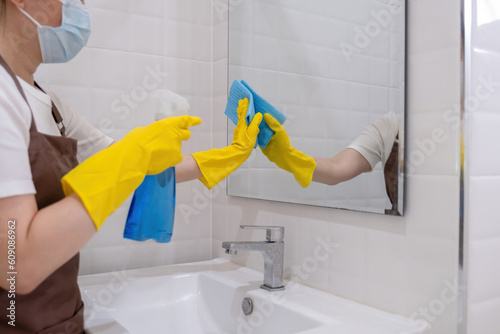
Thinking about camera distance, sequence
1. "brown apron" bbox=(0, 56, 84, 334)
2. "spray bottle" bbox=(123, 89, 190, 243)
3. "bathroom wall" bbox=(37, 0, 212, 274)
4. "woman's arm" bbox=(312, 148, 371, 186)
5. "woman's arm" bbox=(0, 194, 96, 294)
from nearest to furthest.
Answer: "woman's arm" bbox=(0, 194, 96, 294) → "brown apron" bbox=(0, 56, 84, 334) → "spray bottle" bbox=(123, 89, 190, 243) → "woman's arm" bbox=(312, 148, 371, 186) → "bathroom wall" bbox=(37, 0, 212, 274)

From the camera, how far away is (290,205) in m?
1.24

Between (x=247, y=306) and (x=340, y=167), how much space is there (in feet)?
1.37

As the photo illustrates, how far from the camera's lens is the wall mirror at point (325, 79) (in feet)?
3.16

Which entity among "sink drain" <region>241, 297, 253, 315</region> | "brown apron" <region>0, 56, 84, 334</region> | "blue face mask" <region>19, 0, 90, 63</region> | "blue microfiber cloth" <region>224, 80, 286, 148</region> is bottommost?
"sink drain" <region>241, 297, 253, 315</region>

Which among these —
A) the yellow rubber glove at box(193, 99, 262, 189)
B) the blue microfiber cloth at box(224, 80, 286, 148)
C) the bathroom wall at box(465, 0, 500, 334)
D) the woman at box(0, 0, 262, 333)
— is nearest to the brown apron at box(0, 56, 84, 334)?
the woman at box(0, 0, 262, 333)

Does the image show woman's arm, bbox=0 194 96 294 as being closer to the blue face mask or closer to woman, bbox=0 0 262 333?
woman, bbox=0 0 262 333

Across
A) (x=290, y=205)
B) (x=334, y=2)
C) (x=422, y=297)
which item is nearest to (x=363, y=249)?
(x=422, y=297)

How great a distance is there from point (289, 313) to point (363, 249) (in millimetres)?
223

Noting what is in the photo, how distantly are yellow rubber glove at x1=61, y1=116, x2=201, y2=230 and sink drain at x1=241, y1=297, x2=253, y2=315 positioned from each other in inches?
19.6

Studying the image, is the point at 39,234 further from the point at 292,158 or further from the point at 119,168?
the point at 292,158

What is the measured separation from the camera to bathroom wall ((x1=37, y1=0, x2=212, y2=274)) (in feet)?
4.38

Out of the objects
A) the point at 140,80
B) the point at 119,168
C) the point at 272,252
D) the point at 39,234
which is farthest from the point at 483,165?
the point at 140,80

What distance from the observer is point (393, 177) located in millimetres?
957

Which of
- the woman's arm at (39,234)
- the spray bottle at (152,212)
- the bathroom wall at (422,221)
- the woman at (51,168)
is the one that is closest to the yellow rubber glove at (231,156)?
the woman at (51,168)
